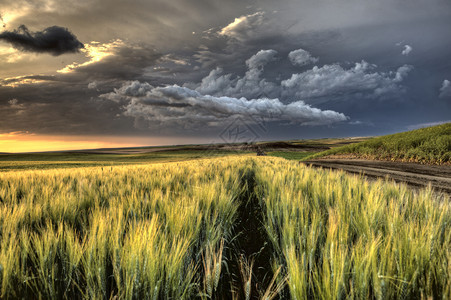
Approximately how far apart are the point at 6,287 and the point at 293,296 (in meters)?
1.43

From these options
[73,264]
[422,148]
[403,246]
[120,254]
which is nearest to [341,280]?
[403,246]

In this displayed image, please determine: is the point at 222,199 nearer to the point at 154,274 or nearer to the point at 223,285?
the point at 223,285

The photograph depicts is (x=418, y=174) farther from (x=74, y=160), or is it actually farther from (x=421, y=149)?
(x=74, y=160)

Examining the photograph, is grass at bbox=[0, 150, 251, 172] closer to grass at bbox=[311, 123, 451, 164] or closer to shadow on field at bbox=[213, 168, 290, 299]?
grass at bbox=[311, 123, 451, 164]

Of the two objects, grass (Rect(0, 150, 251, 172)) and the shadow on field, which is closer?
the shadow on field

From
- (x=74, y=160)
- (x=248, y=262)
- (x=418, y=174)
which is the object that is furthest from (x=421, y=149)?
(x=74, y=160)

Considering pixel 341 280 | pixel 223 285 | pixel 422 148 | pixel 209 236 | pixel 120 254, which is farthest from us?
pixel 422 148

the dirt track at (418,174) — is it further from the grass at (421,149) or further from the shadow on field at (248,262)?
the shadow on field at (248,262)

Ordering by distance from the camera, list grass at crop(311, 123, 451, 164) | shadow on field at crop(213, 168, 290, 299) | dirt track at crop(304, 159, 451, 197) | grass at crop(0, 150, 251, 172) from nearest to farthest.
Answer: shadow on field at crop(213, 168, 290, 299), dirt track at crop(304, 159, 451, 197), grass at crop(311, 123, 451, 164), grass at crop(0, 150, 251, 172)

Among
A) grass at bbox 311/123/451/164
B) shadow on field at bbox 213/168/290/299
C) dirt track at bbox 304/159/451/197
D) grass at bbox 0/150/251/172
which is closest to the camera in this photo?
shadow on field at bbox 213/168/290/299

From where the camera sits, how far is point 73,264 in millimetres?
1263

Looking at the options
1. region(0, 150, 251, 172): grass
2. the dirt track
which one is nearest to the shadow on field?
the dirt track

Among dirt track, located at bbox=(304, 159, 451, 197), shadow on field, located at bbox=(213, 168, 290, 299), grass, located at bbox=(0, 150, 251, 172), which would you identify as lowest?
grass, located at bbox=(0, 150, 251, 172)

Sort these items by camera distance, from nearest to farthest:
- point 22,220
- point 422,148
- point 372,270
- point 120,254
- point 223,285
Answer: point 372,270, point 120,254, point 223,285, point 22,220, point 422,148
